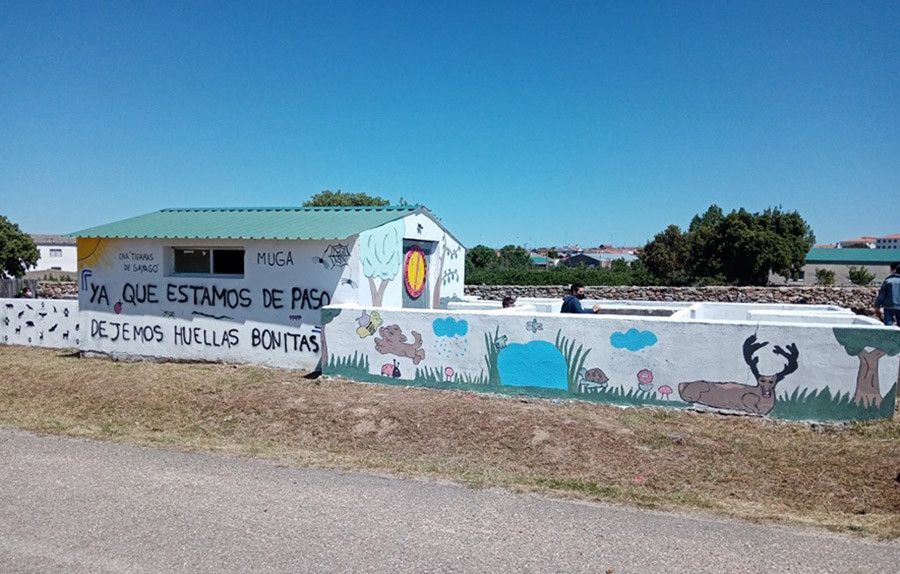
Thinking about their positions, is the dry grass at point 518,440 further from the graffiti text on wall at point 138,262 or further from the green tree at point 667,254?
the green tree at point 667,254

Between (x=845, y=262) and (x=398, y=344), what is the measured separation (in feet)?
255

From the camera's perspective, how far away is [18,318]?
1653cm

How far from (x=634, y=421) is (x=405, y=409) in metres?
2.87

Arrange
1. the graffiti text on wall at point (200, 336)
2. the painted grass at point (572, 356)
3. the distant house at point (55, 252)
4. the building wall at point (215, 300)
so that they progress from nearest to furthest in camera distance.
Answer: the painted grass at point (572, 356), the building wall at point (215, 300), the graffiti text on wall at point (200, 336), the distant house at point (55, 252)

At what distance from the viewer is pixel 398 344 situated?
10258 mm

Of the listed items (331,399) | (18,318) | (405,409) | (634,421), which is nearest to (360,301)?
(331,399)

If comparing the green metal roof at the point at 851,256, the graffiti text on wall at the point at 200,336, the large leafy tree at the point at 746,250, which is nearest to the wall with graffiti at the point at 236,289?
the graffiti text on wall at the point at 200,336

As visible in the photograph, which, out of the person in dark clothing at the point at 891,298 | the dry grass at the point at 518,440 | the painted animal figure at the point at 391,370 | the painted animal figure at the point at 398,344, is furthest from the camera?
the person in dark clothing at the point at 891,298

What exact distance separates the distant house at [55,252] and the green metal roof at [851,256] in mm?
86248

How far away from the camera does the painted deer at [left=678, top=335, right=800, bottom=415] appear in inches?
325

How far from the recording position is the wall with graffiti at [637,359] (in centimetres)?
802

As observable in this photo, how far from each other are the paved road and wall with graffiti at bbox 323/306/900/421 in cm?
342

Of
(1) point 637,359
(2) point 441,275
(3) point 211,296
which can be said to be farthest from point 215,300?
(1) point 637,359

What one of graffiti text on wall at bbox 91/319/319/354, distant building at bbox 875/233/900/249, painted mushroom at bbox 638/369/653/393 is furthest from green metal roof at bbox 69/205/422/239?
distant building at bbox 875/233/900/249
